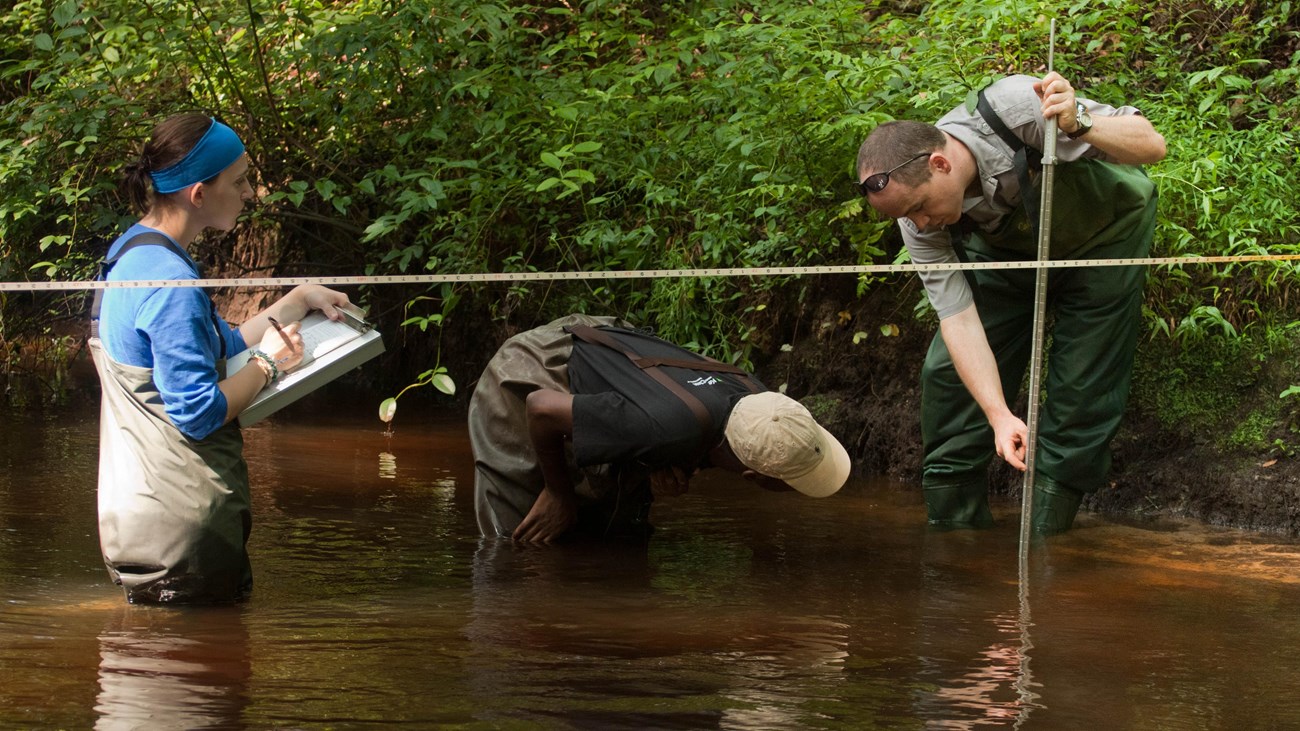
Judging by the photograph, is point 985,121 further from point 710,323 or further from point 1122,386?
point 710,323

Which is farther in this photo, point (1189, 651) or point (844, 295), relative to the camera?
point (844, 295)

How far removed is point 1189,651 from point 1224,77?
9.97ft

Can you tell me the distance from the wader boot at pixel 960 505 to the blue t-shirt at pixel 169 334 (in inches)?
105

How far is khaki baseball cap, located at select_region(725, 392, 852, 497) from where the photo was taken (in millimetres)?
3723

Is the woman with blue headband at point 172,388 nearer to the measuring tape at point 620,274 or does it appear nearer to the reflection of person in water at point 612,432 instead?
the measuring tape at point 620,274

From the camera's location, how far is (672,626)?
3.52 m

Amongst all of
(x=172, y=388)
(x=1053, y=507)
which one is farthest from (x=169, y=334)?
(x=1053, y=507)

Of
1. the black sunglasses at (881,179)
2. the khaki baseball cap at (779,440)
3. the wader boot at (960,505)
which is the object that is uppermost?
the black sunglasses at (881,179)

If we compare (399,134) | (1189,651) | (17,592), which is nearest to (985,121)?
(1189,651)

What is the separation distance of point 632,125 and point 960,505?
280cm

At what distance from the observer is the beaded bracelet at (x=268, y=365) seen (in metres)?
3.47

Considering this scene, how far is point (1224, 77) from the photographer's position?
5.51 metres

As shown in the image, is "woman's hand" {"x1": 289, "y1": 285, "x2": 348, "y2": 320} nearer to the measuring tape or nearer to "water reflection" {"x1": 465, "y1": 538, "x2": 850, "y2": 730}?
the measuring tape

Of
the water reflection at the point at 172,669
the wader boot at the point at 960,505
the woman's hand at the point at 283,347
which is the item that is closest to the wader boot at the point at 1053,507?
the wader boot at the point at 960,505
